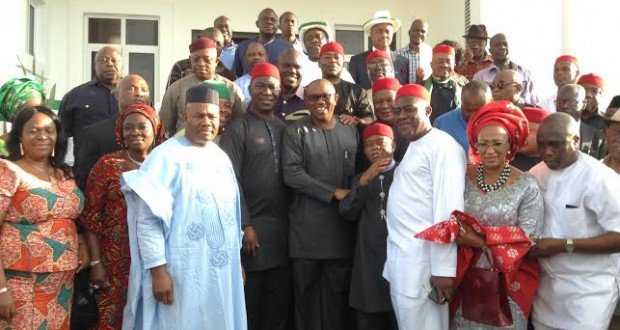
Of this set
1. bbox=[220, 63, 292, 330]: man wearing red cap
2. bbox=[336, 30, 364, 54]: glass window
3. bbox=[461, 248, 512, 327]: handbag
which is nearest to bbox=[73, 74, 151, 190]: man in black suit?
bbox=[220, 63, 292, 330]: man wearing red cap

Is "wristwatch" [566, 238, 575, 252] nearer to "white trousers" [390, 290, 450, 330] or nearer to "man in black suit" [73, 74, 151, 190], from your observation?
"white trousers" [390, 290, 450, 330]

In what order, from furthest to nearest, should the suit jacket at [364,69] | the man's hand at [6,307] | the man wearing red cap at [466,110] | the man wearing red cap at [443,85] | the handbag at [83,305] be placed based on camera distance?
the suit jacket at [364,69]
the man wearing red cap at [443,85]
the man wearing red cap at [466,110]
the handbag at [83,305]
the man's hand at [6,307]

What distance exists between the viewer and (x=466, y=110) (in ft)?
17.7

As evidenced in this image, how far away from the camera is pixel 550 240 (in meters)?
3.81

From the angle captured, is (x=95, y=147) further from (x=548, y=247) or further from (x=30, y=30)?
(x=30, y=30)

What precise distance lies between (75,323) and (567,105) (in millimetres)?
4463

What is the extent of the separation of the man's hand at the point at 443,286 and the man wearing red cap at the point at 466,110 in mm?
1591

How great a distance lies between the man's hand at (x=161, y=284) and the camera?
12.4 feet

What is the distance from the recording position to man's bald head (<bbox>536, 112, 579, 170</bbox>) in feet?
12.7

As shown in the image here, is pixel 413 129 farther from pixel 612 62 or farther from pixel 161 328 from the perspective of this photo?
pixel 612 62

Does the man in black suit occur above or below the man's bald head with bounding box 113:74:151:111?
below

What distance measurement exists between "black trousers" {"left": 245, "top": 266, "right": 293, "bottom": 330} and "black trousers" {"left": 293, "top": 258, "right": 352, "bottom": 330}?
0.37 feet

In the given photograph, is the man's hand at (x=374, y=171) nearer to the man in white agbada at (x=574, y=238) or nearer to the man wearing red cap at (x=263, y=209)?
the man wearing red cap at (x=263, y=209)

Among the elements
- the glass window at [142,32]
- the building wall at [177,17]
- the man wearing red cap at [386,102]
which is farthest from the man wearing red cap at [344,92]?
the glass window at [142,32]
